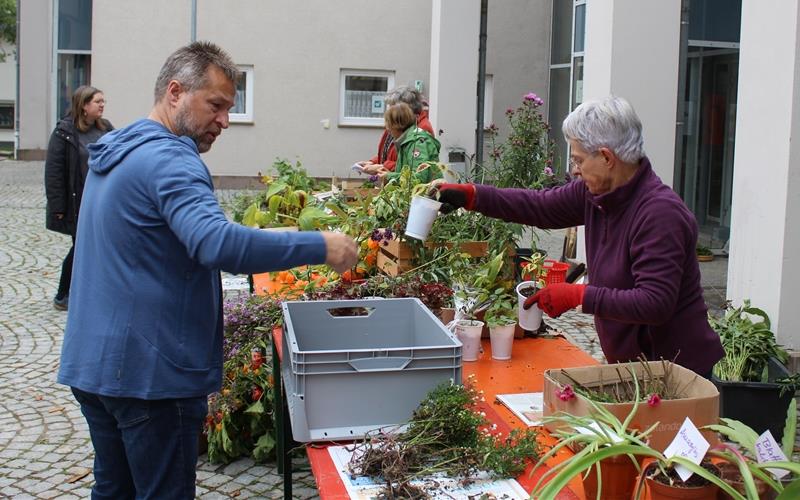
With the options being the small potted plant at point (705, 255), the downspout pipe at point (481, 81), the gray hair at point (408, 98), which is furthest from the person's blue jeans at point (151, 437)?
the downspout pipe at point (481, 81)

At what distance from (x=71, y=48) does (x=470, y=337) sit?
1688 centimetres

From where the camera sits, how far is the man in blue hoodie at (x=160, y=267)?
2193mm

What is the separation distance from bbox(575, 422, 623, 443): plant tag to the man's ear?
1.26 m

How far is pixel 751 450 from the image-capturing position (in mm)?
1869

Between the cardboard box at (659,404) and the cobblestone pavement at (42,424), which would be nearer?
the cardboard box at (659,404)

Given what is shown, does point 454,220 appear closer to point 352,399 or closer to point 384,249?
point 384,249

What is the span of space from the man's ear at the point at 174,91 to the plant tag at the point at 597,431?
4.15 feet

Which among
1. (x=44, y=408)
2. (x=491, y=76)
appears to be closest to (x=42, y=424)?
(x=44, y=408)

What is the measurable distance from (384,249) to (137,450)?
198 cm

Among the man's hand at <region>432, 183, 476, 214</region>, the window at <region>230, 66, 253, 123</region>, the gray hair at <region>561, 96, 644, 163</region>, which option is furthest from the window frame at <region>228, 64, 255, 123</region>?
the gray hair at <region>561, 96, 644, 163</region>

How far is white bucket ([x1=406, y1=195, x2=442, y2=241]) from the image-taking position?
3414 millimetres

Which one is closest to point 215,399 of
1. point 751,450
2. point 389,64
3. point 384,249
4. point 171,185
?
point 384,249

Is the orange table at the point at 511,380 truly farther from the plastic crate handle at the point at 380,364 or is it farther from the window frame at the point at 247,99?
the window frame at the point at 247,99

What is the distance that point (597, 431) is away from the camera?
6.45 feet
